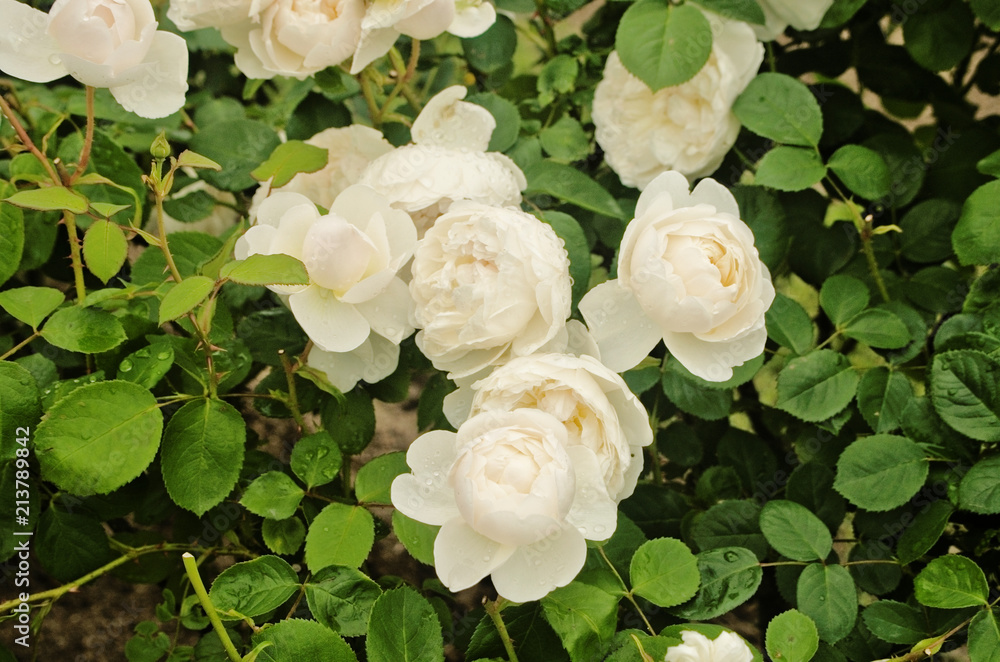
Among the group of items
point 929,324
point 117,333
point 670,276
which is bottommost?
point 929,324

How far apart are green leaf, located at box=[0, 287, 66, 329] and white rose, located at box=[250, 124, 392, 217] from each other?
174 mm

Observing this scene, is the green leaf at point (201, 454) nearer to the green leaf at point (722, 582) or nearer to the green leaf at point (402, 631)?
the green leaf at point (402, 631)

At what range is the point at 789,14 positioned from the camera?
774mm

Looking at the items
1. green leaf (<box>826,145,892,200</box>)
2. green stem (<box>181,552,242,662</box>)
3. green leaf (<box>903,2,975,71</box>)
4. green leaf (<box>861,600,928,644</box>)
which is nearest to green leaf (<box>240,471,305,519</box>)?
green stem (<box>181,552,242,662</box>)

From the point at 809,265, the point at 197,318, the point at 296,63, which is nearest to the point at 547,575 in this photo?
the point at 197,318

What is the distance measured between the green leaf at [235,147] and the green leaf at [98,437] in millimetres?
262

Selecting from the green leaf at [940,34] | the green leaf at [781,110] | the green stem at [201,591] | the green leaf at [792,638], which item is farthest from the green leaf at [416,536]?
the green leaf at [940,34]

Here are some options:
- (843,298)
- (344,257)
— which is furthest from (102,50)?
(843,298)

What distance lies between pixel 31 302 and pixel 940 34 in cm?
90

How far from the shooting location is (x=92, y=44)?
500 millimetres

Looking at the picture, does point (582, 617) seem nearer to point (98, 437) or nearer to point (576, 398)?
point (576, 398)

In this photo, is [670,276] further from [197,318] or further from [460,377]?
[197,318]

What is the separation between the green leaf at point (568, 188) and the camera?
695mm

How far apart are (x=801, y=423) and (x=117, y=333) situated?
0.66 m
